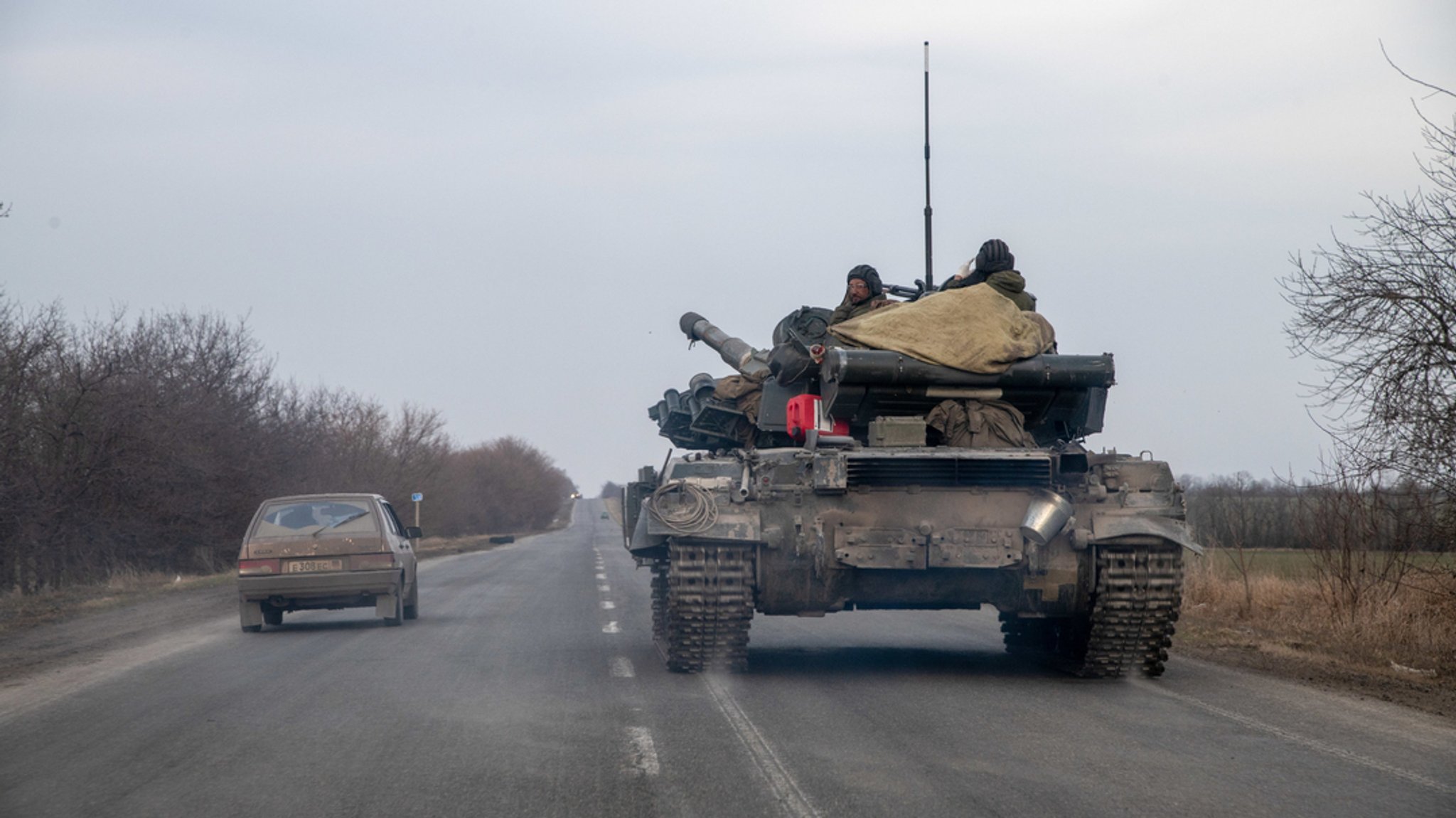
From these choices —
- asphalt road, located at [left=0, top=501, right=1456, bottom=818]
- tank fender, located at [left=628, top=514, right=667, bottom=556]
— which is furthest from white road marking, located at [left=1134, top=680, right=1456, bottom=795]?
tank fender, located at [left=628, top=514, right=667, bottom=556]

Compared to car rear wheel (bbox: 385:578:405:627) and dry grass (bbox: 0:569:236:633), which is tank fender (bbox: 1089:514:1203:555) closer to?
car rear wheel (bbox: 385:578:405:627)

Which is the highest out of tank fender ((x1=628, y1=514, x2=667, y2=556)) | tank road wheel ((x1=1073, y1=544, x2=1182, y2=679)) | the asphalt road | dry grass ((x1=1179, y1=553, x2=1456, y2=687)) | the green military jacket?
the green military jacket

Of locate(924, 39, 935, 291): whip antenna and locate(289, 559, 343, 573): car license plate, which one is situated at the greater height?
locate(924, 39, 935, 291): whip antenna

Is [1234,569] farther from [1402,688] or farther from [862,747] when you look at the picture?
[862,747]

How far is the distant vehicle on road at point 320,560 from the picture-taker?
46.1 ft

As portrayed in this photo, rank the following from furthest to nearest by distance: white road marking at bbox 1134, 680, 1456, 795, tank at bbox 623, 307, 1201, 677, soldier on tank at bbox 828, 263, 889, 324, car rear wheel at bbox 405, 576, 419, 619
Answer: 1. car rear wheel at bbox 405, 576, 419, 619
2. soldier on tank at bbox 828, 263, 889, 324
3. tank at bbox 623, 307, 1201, 677
4. white road marking at bbox 1134, 680, 1456, 795

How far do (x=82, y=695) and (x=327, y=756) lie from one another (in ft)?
11.6

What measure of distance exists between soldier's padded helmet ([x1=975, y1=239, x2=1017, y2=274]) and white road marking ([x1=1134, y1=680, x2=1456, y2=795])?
3.38 meters

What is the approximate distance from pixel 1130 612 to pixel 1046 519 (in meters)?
0.92

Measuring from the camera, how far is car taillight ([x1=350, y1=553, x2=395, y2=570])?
14281 millimetres

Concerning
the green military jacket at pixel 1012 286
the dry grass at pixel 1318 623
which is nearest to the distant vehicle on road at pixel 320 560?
the green military jacket at pixel 1012 286

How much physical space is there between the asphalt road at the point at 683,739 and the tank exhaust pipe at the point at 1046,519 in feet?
3.39

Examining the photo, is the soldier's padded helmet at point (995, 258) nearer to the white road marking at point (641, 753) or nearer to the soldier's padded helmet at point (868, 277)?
the soldier's padded helmet at point (868, 277)

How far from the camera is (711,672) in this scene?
1000 centimetres
